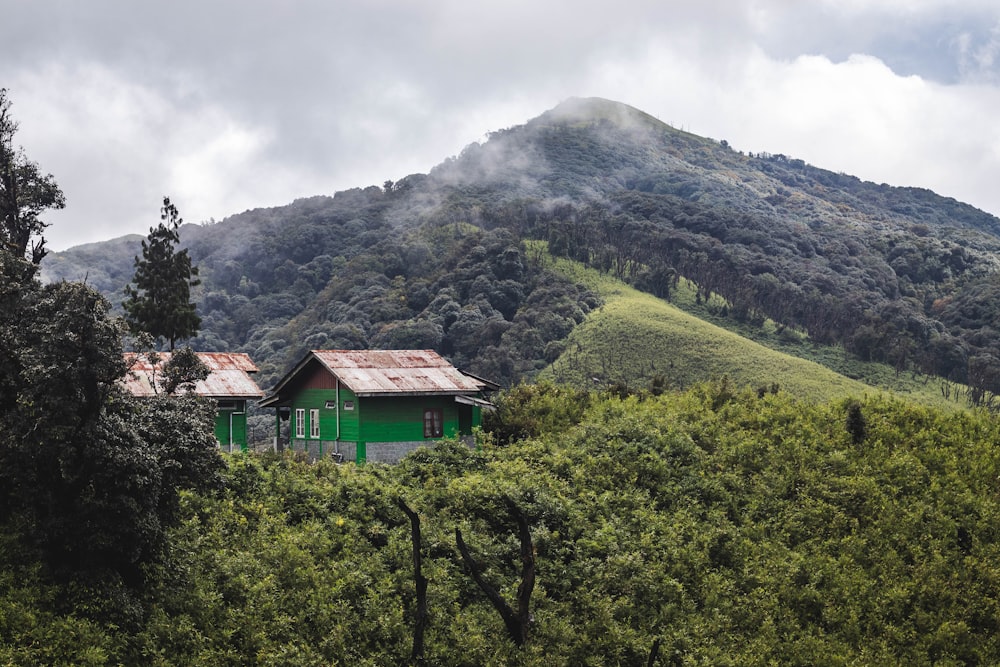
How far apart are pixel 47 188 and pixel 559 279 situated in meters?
73.2

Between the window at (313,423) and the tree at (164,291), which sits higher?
→ the tree at (164,291)

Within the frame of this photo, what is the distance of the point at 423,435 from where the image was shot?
3438cm

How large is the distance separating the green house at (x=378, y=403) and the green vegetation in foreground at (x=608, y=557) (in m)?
7.20

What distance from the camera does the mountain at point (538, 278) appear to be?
88688mm

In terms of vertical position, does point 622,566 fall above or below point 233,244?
below

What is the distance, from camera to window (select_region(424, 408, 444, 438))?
1362 inches

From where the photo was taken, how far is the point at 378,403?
1330 inches

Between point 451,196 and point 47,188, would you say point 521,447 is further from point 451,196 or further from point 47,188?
point 451,196

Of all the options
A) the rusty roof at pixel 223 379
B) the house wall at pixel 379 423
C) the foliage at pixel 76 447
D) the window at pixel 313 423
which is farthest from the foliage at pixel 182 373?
the window at pixel 313 423

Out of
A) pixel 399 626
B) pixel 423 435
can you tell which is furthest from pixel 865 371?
pixel 399 626

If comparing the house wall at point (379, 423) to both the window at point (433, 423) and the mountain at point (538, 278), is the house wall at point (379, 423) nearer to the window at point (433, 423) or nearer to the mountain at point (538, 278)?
the window at point (433, 423)

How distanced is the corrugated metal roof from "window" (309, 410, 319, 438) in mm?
2609

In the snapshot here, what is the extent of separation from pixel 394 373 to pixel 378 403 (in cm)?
170

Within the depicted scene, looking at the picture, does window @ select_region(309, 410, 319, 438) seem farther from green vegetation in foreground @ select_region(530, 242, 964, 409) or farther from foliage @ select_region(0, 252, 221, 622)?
green vegetation in foreground @ select_region(530, 242, 964, 409)
